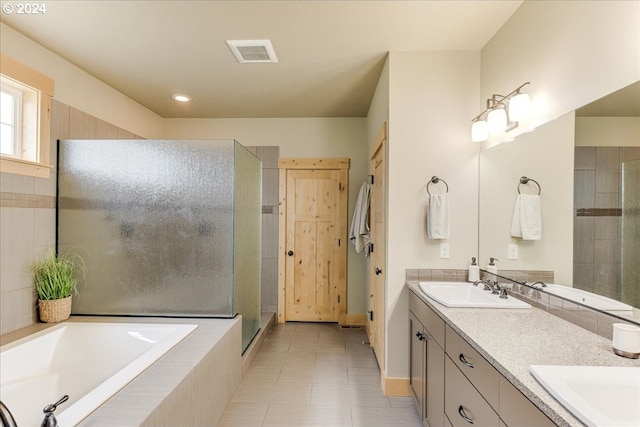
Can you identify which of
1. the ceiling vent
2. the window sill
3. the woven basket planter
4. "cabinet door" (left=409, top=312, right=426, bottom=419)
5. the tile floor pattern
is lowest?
the tile floor pattern

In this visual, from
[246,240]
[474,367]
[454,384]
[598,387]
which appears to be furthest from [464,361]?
[246,240]

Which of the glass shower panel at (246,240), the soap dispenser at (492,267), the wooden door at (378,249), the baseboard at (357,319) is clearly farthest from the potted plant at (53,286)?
the soap dispenser at (492,267)

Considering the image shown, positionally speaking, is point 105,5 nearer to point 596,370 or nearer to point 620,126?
point 620,126

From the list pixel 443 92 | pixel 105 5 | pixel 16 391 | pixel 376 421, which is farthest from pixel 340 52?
pixel 16 391

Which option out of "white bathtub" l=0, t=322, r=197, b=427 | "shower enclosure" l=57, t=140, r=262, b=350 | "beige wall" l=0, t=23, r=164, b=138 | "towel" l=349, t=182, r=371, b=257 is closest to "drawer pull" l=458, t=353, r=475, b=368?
"white bathtub" l=0, t=322, r=197, b=427

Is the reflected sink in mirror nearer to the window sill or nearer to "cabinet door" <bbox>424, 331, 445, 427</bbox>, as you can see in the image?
"cabinet door" <bbox>424, 331, 445, 427</bbox>

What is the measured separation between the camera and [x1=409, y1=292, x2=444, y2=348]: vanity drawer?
1.68m

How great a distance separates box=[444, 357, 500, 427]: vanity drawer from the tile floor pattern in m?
0.72

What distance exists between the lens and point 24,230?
214 cm

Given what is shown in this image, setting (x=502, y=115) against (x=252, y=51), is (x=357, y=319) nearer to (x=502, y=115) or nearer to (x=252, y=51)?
(x=502, y=115)

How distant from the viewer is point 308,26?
82.0 inches

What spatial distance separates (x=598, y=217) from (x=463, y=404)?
99 centimetres

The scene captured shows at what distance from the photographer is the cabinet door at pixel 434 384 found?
5.41 feet

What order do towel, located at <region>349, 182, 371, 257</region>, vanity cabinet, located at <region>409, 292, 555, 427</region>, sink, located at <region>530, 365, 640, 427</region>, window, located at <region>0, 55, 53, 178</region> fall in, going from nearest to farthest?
sink, located at <region>530, 365, 640, 427</region> → vanity cabinet, located at <region>409, 292, 555, 427</region> → window, located at <region>0, 55, 53, 178</region> → towel, located at <region>349, 182, 371, 257</region>
